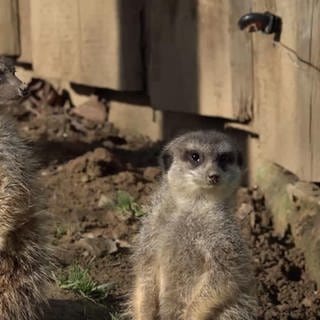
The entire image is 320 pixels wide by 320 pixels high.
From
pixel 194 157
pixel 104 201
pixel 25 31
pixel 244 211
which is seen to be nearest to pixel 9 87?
pixel 194 157

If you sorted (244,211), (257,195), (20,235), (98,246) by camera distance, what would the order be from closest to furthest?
1. (20,235)
2. (98,246)
3. (244,211)
4. (257,195)

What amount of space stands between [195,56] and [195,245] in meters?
2.63

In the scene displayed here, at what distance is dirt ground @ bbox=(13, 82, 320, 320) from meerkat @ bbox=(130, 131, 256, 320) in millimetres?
342

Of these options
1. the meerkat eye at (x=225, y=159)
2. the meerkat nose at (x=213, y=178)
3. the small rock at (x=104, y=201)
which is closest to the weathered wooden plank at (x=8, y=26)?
the small rock at (x=104, y=201)

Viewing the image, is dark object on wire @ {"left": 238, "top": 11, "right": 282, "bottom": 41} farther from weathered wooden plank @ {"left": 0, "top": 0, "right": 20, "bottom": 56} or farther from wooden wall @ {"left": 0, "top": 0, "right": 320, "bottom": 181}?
weathered wooden plank @ {"left": 0, "top": 0, "right": 20, "bottom": 56}

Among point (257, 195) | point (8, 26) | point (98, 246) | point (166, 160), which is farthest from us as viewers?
point (8, 26)

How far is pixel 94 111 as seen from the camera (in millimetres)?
8852

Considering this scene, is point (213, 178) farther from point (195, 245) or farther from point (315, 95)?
point (315, 95)

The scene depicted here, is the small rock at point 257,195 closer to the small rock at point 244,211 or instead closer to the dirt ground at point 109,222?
the dirt ground at point 109,222

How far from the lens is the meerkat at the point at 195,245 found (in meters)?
5.23

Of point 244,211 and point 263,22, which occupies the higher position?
point 263,22

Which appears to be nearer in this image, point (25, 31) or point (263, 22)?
point (263, 22)

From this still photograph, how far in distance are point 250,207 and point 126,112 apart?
1.95 metres

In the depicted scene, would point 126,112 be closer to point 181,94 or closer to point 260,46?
point 181,94
